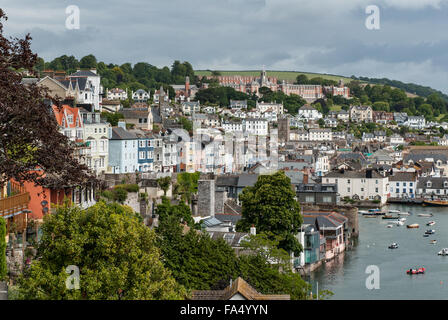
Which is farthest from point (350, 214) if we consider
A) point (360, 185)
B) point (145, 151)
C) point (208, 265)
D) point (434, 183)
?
point (208, 265)

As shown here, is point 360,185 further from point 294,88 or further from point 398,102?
point 398,102

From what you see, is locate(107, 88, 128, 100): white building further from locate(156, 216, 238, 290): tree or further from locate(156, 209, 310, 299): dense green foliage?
locate(156, 216, 238, 290): tree

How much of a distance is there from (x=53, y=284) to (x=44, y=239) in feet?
3.88

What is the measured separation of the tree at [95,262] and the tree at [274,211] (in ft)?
59.0

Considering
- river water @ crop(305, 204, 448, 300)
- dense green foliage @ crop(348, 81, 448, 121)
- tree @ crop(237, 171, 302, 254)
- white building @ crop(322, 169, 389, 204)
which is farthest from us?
dense green foliage @ crop(348, 81, 448, 121)

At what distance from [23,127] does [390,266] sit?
2555 cm

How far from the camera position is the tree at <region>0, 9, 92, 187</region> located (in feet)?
35.5

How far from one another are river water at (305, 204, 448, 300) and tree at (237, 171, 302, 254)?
6.82 ft

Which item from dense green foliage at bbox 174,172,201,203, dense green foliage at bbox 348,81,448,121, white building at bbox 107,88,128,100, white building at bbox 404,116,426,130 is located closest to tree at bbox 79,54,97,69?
white building at bbox 107,88,128,100

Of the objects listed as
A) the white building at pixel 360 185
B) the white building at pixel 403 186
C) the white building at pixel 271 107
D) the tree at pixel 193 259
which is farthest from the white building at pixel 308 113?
the tree at pixel 193 259

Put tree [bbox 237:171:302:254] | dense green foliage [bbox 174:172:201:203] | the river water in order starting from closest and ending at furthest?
the river water → tree [bbox 237:171:302:254] → dense green foliage [bbox 174:172:201:203]

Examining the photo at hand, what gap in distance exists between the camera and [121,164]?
37719 mm
